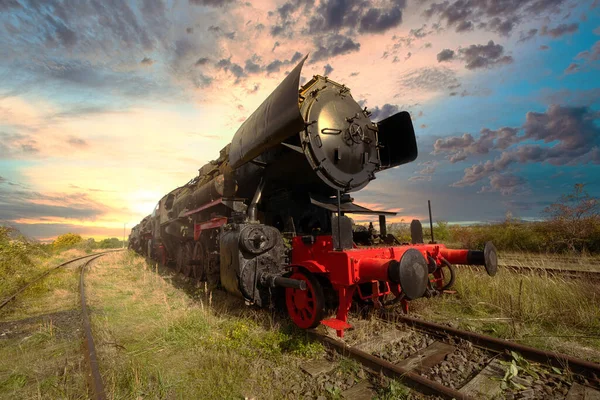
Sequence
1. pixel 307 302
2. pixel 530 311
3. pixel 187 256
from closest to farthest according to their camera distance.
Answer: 1. pixel 307 302
2. pixel 530 311
3. pixel 187 256

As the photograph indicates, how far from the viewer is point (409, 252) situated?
327 cm

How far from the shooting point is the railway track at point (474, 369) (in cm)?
284

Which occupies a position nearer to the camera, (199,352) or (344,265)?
(344,265)

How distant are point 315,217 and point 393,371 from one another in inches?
120

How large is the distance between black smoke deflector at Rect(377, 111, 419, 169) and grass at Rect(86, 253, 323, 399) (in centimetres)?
343

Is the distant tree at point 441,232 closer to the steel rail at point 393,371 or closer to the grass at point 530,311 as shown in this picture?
the grass at point 530,311

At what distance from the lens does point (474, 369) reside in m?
3.30

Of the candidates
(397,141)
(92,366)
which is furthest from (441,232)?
(92,366)

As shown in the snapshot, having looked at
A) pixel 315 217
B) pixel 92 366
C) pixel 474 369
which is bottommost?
pixel 474 369

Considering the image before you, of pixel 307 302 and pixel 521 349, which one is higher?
pixel 307 302

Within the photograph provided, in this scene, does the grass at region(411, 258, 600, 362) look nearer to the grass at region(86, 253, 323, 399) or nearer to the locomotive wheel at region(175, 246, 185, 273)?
the grass at region(86, 253, 323, 399)

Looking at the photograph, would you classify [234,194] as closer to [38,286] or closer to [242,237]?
[242,237]

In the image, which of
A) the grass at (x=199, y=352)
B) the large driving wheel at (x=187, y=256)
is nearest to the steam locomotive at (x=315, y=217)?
the grass at (x=199, y=352)

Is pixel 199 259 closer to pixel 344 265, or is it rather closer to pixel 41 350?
pixel 41 350
